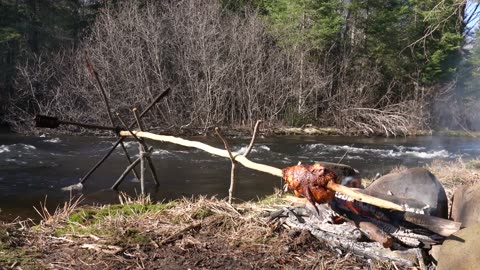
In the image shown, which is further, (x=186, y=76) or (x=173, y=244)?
(x=186, y=76)

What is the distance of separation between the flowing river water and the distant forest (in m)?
4.52

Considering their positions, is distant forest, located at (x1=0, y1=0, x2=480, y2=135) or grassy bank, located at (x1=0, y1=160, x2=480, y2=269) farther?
distant forest, located at (x1=0, y1=0, x2=480, y2=135)

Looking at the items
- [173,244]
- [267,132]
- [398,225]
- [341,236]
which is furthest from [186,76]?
[398,225]

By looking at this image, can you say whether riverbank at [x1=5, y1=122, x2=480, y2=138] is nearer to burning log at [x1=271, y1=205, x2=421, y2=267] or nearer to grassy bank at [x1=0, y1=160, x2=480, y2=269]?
grassy bank at [x1=0, y1=160, x2=480, y2=269]

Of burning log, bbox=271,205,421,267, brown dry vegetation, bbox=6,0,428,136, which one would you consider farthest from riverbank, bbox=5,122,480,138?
burning log, bbox=271,205,421,267

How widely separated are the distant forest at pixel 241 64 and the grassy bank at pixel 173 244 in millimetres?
21071

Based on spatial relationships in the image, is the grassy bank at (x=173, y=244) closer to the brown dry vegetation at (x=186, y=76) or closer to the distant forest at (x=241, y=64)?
the brown dry vegetation at (x=186, y=76)

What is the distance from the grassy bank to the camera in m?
3.89

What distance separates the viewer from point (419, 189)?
4656mm

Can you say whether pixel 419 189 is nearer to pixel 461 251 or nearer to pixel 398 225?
→ pixel 398 225

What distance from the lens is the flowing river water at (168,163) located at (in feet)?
37.3

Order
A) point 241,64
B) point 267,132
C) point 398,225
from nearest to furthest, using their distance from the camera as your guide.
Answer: point 398,225 < point 267,132 < point 241,64

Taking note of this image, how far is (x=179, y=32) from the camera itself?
2719 centimetres

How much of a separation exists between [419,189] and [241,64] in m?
24.0
